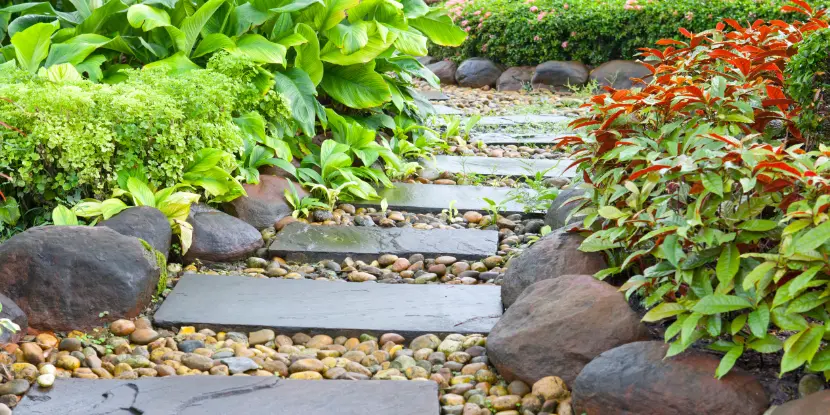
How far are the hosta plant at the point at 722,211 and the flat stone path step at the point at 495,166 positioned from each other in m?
1.91

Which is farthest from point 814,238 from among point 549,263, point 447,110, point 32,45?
point 447,110

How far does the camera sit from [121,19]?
179 inches

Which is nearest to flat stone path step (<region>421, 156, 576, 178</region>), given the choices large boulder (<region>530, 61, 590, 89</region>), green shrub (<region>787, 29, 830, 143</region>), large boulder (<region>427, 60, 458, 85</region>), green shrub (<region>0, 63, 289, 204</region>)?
green shrub (<region>0, 63, 289, 204</region>)

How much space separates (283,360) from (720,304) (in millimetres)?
1330

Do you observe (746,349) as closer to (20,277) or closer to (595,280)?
(595,280)

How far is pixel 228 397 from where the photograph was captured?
2.37 metres

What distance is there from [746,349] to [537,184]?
2.22m

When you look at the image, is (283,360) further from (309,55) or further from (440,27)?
(440,27)

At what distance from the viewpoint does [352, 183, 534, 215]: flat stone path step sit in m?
4.44

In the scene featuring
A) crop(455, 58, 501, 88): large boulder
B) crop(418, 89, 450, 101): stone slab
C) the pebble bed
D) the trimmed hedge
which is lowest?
crop(455, 58, 501, 88): large boulder

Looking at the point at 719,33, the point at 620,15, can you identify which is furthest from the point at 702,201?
the point at 620,15

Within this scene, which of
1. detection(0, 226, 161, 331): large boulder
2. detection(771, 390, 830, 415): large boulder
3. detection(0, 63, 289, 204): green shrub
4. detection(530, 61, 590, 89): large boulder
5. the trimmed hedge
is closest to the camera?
detection(771, 390, 830, 415): large boulder

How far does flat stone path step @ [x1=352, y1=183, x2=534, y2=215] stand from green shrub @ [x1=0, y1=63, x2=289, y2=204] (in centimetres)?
100

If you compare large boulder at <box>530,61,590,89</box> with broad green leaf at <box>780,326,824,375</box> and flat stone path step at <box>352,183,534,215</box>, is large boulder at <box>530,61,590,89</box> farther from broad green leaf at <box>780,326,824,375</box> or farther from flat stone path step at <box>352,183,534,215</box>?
broad green leaf at <box>780,326,824,375</box>
